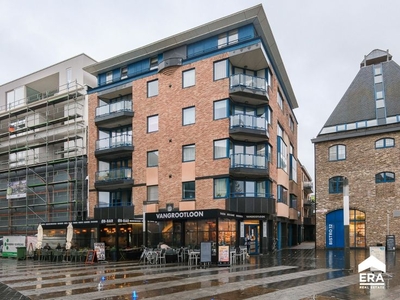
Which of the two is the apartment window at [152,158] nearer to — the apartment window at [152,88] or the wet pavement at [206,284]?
the apartment window at [152,88]

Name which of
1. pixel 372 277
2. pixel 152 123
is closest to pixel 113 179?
pixel 152 123

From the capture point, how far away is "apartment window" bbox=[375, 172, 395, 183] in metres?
27.4

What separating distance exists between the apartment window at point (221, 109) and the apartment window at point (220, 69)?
1671 millimetres

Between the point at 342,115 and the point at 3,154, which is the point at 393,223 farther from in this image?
the point at 3,154

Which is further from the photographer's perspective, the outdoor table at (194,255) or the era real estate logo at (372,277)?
Result: the outdoor table at (194,255)

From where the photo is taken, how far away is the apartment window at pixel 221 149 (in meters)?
25.5

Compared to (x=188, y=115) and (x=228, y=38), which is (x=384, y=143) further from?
(x=188, y=115)

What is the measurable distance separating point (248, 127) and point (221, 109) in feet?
7.03

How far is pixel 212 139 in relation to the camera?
85.1 ft

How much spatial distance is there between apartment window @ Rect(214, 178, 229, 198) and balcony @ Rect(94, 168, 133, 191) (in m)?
6.90

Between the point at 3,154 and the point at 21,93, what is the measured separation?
250 inches

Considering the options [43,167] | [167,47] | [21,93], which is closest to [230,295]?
[167,47]

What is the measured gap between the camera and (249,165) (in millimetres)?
25266

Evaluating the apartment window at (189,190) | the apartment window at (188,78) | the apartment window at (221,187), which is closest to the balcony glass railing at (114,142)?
the apartment window at (189,190)
